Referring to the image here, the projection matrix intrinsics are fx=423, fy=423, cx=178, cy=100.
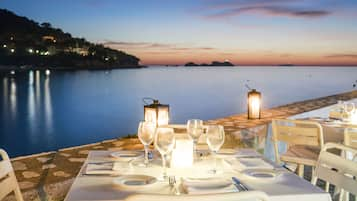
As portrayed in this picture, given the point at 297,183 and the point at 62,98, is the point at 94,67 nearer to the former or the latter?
the point at 62,98

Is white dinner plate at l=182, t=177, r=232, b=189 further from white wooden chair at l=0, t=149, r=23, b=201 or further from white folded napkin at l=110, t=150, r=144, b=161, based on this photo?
white wooden chair at l=0, t=149, r=23, b=201

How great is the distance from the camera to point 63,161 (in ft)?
12.8

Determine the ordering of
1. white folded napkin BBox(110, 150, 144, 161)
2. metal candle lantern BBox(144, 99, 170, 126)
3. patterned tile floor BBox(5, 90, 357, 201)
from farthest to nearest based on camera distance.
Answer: metal candle lantern BBox(144, 99, 170, 126)
patterned tile floor BBox(5, 90, 357, 201)
white folded napkin BBox(110, 150, 144, 161)

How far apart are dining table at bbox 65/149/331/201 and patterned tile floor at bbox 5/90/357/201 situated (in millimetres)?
1111

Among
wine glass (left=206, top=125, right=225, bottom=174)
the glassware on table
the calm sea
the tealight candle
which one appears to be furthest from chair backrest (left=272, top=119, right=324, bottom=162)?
the calm sea

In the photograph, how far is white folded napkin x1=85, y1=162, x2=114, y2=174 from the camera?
183cm

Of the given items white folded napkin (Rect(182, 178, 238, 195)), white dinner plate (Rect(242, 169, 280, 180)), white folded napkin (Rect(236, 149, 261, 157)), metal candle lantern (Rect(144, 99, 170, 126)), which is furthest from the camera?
metal candle lantern (Rect(144, 99, 170, 126))

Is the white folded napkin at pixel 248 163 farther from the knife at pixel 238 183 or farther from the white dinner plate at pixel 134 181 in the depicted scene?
the white dinner plate at pixel 134 181

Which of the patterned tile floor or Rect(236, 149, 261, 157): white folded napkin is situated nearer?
Rect(236, 149, 261, 157): white folded napkin

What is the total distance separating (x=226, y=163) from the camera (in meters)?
2.01

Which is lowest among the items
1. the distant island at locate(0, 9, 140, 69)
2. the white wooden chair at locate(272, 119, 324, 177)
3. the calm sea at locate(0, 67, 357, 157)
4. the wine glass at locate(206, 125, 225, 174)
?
the calm sea at locate(0, 67, 357, 157)

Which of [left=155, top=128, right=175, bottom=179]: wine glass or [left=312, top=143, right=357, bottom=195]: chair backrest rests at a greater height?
[left=155, top=128, right=175, bottom=179]: wine glass

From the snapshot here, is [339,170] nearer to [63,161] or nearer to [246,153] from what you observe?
[246,153]

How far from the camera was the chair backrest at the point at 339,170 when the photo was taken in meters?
1.78
